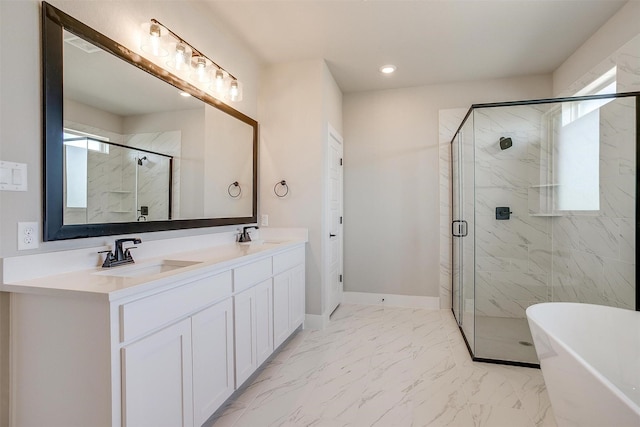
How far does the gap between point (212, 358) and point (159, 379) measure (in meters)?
0.36

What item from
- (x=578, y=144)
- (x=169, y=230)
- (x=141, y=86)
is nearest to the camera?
(x=141, y=86)

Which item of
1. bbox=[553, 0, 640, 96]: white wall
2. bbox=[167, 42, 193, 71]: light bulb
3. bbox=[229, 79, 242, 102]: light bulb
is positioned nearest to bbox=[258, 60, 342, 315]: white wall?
bbox=[229, 79, 242, 102]: light bulb

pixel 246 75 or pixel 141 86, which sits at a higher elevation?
pixel 246 75

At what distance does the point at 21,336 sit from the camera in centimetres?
120

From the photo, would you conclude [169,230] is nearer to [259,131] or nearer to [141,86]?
[141,86]

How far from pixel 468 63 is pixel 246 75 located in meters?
2.27

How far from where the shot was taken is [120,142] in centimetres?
169

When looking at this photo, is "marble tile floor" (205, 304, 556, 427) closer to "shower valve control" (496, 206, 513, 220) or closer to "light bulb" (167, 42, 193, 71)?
"shower valve control" (496, 206, 513, 220)

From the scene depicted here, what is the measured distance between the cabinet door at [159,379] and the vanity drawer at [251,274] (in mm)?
441

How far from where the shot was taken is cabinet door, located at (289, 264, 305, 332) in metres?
2.66

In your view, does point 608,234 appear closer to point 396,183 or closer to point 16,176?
point 396,183

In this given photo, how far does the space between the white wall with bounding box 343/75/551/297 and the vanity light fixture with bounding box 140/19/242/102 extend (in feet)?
5.88

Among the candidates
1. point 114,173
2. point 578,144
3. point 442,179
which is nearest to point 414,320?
point 442,179

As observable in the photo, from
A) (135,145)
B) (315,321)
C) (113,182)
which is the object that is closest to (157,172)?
(135,145)
